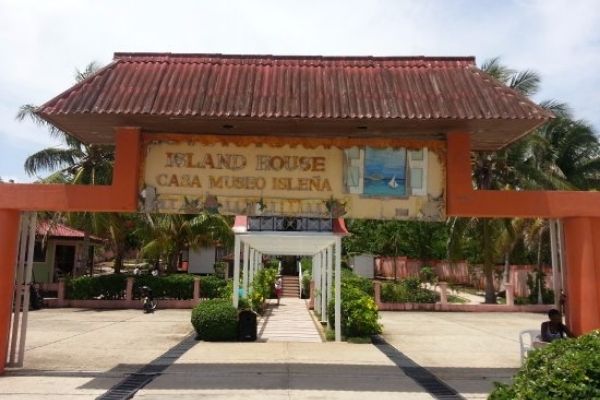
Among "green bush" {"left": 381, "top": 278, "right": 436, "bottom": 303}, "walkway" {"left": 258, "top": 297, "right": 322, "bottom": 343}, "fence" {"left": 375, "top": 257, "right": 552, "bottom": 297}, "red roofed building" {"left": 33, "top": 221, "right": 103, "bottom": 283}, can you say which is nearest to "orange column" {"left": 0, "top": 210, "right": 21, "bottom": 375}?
"walkway" {"left": 258, "top": 297, "right": 322, "bottom": 343}

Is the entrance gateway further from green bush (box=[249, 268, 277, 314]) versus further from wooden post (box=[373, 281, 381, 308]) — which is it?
wooden post (box=[373, 281, 381, 308])

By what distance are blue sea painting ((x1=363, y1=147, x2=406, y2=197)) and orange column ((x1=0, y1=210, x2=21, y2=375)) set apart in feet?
20.1

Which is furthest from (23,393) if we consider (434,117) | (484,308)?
(484,308)

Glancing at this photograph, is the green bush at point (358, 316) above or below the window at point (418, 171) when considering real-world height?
below

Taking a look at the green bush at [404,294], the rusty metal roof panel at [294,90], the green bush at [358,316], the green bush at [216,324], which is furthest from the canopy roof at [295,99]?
the green bush at [404,294]

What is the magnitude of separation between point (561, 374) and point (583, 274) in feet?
17.7

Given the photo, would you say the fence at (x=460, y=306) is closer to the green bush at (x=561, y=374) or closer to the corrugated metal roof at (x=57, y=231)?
the corrugated metal roof at (x=57, y=231)

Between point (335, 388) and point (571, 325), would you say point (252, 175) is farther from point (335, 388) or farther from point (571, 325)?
point (571, 325)

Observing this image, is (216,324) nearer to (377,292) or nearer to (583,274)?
(583,274)

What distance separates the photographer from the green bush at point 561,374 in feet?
13.2

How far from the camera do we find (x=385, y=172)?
9.27 m

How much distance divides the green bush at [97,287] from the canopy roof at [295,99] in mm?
16234

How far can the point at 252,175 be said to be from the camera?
30.1ft

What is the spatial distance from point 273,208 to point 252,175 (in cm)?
67
